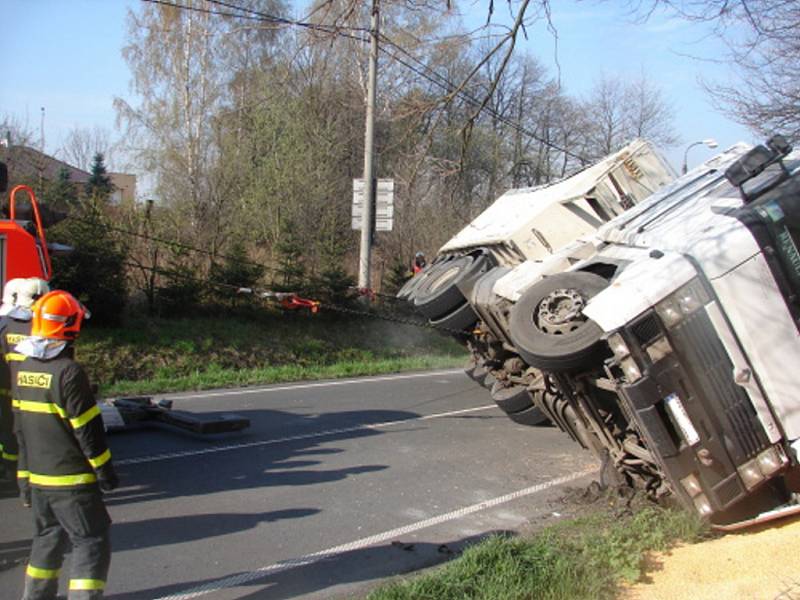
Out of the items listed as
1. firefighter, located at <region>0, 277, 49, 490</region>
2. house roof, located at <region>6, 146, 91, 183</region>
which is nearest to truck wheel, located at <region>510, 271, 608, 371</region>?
firefighter, located at <region>0, 277, 49, 490</region>

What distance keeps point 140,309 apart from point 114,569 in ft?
36.6

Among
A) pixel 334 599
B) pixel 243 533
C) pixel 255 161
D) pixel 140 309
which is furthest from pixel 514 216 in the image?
pixel 255 161

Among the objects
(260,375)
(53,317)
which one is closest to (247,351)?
(260,375)

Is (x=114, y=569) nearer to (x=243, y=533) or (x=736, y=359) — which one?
(x=243, y=533)

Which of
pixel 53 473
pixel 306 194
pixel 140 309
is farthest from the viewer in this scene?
pixel 306 194

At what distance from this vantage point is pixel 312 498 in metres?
6.26

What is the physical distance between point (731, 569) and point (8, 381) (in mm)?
4923

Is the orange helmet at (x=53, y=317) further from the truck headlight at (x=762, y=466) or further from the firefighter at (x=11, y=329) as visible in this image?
the truck headlight at (x=762, y=466)

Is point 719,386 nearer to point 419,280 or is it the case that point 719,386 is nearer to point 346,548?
point 346,548

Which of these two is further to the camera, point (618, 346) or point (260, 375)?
point (260, 375)

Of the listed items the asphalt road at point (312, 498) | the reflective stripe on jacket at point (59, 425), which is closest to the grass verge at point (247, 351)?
the asphalt road at point (312, 498)

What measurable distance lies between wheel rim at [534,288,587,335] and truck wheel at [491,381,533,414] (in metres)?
2.56

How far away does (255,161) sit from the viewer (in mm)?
20922

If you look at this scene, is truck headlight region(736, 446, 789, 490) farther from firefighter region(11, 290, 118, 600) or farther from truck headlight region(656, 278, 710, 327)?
firefighter region(11, 290, 118, 600)
